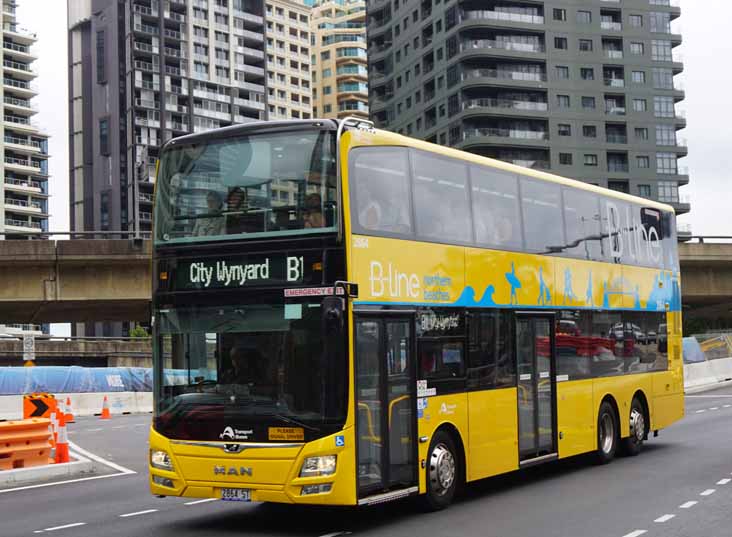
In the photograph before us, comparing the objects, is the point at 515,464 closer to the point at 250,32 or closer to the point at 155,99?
the point at 155,99

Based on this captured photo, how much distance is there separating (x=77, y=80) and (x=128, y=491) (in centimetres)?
14119

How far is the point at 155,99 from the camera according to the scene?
13450 cm

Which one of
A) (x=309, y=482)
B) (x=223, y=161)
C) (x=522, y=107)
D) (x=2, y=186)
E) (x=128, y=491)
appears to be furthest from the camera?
(x=2, y=186)

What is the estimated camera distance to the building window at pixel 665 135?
114750 mm

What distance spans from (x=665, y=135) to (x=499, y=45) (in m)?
20.5

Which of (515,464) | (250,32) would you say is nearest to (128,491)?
(515,464)

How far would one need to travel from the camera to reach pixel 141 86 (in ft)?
436

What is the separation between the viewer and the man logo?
11.5m

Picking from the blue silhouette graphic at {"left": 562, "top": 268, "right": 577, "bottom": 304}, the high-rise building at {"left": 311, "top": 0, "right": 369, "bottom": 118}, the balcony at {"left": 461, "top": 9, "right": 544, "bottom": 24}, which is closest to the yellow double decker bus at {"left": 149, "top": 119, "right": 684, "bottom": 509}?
the blue silhouette graphic at {"left": 562, "top": 268, "right": 577, "bottom": 304}

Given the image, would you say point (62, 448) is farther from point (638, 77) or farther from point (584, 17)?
point (638, 77)

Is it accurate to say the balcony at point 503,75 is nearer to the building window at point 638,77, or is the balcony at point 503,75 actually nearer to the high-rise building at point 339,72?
the building window at point 638,77

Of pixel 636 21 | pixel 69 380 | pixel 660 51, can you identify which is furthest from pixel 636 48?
pixel 69 380

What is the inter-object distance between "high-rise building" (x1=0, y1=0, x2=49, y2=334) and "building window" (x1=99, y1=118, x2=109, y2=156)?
1530 centimetres

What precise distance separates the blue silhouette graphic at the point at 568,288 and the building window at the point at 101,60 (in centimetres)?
12954
